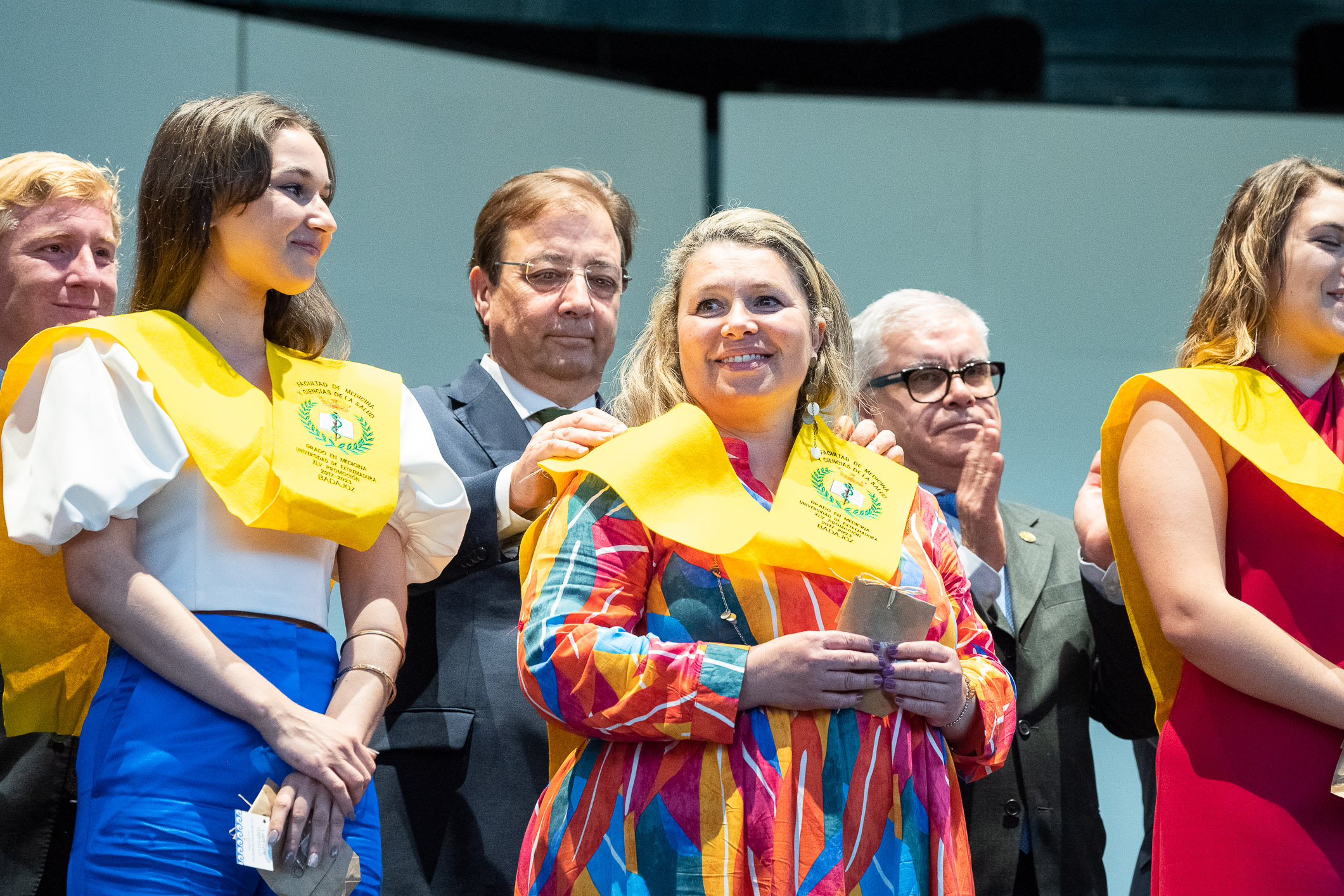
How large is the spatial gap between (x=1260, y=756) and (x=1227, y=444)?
0.42 m

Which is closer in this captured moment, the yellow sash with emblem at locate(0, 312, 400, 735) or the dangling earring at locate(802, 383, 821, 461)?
the yellow sash with emblem at locate(0, 312, 400, 735)

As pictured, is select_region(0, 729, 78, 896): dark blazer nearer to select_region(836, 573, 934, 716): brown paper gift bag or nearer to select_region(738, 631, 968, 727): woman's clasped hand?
select_region(738, 631, 968, 727): woman's clasped hand

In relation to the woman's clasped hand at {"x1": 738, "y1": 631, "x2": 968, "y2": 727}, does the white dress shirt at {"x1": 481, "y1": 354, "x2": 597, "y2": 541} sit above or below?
above

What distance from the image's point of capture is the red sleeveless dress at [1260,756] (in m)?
1.78

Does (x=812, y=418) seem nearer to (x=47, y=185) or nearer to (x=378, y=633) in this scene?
(x=378, y=633)

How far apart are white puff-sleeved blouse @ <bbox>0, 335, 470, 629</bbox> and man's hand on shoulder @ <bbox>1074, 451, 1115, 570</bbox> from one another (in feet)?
4.45

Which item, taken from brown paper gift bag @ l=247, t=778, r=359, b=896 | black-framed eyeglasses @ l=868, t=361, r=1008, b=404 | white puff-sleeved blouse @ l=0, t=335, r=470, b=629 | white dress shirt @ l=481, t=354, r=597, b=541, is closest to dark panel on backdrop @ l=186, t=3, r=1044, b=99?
black-framed eyeglasses @ l=868, t=361, r=1008, b=404

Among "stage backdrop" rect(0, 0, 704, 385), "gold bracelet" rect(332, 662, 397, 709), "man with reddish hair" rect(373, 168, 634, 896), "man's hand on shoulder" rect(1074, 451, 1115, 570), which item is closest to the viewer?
"gold bracelet" rect(332, 662, 397, 709)

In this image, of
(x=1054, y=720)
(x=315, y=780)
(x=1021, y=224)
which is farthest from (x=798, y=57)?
(x=315, y=780)

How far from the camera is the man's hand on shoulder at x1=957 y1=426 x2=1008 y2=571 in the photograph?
8.51 ft

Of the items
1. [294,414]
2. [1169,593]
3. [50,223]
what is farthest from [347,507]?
[1169,593]

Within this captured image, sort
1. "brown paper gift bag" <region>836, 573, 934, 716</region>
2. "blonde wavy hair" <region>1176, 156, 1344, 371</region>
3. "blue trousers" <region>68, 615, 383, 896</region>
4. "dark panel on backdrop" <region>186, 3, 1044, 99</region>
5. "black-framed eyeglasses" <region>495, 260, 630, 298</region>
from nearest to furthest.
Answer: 1. "blue trousers" <region>68, 615, 383, 896</region>
2. "brown paper gift bag" <region>836, 573, 934, 716</region>
3. "blonde wavy hair" <region>1176, 156, 1344, 371</region>
4. "black-framed eyeglasses" <region>495, 260, 630, 298</region>
5. "dark panel on backdrop" <region>186, 3, 1044, 99</region>

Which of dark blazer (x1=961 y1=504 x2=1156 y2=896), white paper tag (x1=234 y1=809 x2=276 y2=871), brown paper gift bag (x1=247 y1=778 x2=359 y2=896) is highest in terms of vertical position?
white paper tag (x1=234 y1=809 x2=276 y2=871)

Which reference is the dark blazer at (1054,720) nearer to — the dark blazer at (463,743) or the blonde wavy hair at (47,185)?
the dark blazer at (463,743)
